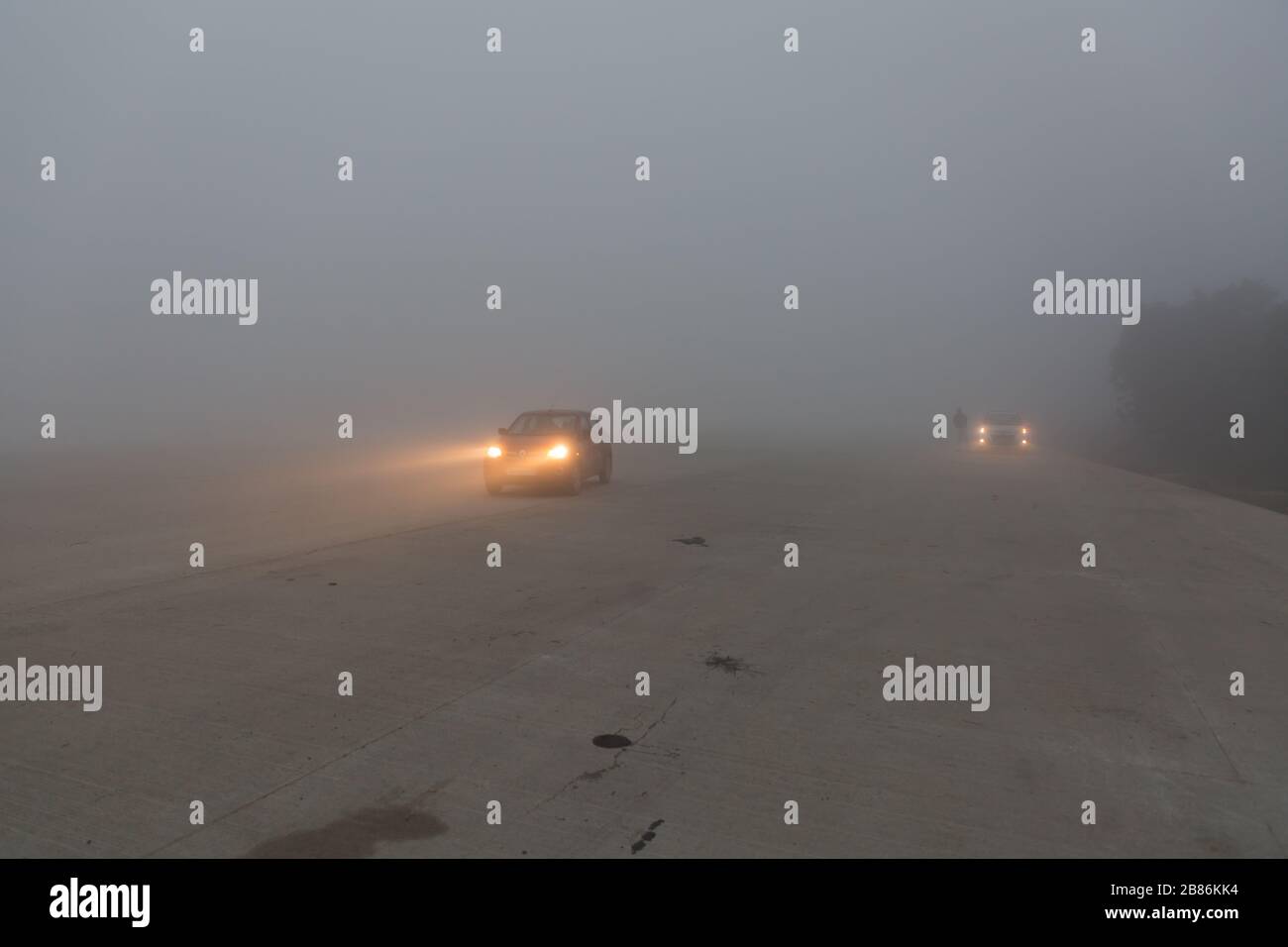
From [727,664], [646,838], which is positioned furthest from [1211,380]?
[646,838]

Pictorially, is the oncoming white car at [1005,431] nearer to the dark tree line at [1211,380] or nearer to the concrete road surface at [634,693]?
the dark tree line at [1211,380]

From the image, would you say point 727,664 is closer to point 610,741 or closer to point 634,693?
point 634,693

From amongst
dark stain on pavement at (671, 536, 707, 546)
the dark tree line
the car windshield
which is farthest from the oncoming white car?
dark stain on pavement at (671, 536, 707, 546)

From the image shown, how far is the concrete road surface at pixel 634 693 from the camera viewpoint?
422cm

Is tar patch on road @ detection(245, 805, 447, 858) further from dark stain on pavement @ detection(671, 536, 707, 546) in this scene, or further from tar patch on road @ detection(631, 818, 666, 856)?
dark stain on pavement @ detection(671, 536, 707, 546)

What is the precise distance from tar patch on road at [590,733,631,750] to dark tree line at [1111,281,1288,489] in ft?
166

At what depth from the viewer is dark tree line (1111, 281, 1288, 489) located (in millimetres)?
53969

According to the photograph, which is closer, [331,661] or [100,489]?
[331,661]

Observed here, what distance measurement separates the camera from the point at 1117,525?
594 inches

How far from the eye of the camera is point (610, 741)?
5.29 m

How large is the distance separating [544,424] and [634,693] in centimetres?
1278
